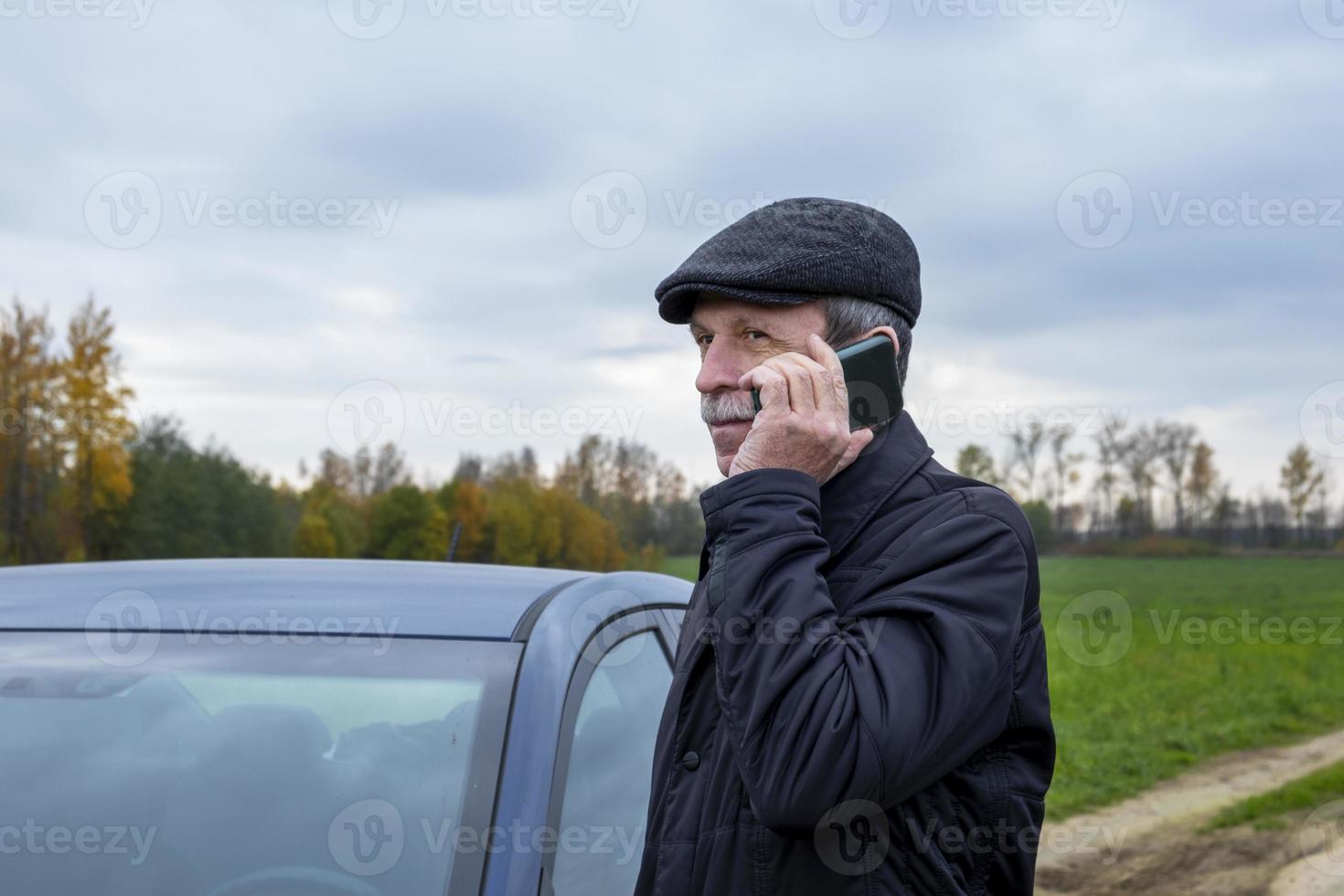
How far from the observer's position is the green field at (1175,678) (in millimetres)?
11648

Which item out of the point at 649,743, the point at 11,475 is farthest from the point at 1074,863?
the point at 11,475

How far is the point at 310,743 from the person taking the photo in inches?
83.7

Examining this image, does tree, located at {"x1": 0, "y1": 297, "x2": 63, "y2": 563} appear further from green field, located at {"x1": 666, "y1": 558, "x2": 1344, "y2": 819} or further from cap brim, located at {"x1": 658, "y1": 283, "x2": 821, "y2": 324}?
cap brim, located at {"x1": 658, "y1": 283, "x2": 821, "y2": 324}

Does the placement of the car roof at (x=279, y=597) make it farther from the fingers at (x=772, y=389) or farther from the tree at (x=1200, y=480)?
the tree at (x=1200, y=480)

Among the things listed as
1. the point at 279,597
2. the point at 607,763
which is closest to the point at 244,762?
the point at 279,597

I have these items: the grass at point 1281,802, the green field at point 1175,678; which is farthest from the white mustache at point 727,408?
the grass at point 1281,802

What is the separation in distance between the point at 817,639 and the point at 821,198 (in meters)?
0.82

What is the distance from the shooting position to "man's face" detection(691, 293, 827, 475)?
6.21 feet

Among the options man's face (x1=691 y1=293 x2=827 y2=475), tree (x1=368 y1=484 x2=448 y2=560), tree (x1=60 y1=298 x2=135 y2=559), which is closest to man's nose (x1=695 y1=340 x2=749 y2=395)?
man's face (x1=691 y1=293 x2=827 y2=475)

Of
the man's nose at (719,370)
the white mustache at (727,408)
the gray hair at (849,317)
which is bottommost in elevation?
the white mustache at (727,408)

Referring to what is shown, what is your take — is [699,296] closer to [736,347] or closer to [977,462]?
[736,347]

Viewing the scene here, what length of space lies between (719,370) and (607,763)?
871 mm

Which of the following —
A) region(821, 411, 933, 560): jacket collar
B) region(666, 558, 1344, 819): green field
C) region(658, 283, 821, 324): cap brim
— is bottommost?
region(666, 558, 1344, 819): green field

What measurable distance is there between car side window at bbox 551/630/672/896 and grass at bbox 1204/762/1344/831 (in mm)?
7424
